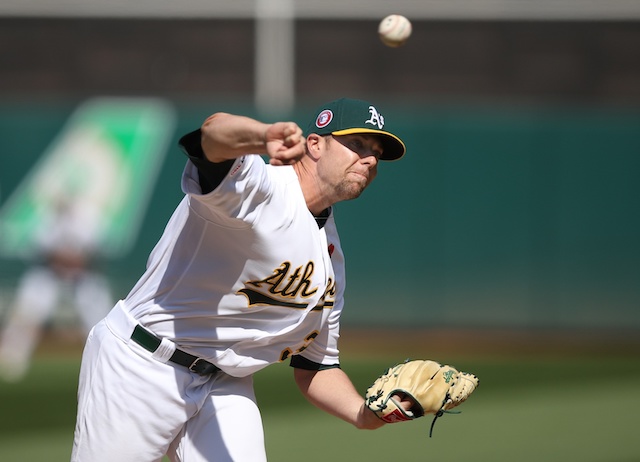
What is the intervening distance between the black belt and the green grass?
287 cm

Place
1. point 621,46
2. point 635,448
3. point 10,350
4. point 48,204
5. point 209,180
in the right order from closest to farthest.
→ point 209,180, point 635,448, point 10,350, point 48,204, point 621,46

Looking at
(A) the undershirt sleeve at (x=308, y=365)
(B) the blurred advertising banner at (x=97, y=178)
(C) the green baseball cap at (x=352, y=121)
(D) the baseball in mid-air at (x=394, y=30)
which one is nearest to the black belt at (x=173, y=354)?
(A) the undershirt sleeve at (x=308, y=365)

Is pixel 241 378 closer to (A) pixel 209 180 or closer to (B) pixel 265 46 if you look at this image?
(A) pixel 209 180

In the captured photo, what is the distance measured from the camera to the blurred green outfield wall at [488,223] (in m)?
12.1

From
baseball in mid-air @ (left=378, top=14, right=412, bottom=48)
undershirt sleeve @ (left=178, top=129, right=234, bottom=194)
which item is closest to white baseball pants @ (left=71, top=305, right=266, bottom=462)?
undershirt sleeve @ (left=178, top=129, right=234, bottom=194)

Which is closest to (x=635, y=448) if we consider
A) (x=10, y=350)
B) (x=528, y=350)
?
(x=528, y=350)

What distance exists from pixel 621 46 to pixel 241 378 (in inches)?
455

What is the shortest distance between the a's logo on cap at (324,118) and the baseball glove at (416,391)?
98 centimetres

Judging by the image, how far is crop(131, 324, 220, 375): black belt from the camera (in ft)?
11.6

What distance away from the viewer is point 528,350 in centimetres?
1162

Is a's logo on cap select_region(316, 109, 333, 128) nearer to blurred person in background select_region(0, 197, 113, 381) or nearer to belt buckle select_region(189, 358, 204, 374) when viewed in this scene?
belt buckle select_region(189, 358, 204, 374)

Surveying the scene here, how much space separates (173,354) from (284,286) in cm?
51

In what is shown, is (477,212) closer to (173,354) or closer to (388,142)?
(388,142)

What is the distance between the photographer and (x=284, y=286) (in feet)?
11.3
